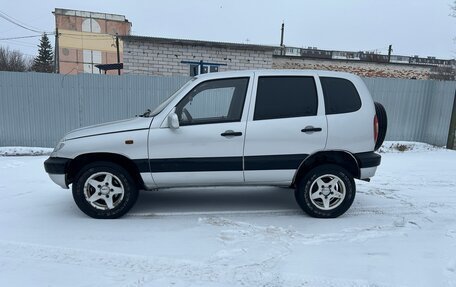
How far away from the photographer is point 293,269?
332cm

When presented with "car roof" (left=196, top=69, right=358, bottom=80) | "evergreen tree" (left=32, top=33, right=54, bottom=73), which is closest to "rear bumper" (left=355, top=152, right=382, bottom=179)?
"car roof" (left=196, top=69, right=358, bottom=80)

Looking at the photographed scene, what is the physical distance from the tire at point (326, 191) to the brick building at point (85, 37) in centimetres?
4828

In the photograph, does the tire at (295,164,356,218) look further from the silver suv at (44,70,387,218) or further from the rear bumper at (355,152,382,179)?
the rear bumper at (355,152,382,179)

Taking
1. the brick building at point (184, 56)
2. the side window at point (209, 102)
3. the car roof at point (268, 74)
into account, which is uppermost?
the brick building at point (184, 56)

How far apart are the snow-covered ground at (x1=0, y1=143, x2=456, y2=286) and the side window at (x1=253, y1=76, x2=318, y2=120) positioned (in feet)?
4.59

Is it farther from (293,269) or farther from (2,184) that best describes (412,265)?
(2,184)

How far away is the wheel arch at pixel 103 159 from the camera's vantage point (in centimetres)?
448

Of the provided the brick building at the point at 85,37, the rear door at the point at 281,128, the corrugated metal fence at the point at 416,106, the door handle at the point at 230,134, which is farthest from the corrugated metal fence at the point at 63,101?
the brick building at the point at 85,37

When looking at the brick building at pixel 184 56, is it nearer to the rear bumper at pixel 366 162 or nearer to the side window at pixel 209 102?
the side window at pixel 209 102

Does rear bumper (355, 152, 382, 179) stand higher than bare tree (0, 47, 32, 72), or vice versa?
bare tree (0, 47, 32, 72)

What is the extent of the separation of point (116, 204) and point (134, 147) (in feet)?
2.60

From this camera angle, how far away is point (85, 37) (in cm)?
5022

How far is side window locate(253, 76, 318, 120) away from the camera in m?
4.52

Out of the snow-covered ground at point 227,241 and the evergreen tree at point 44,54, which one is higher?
the evergreen tree at point 44,54
